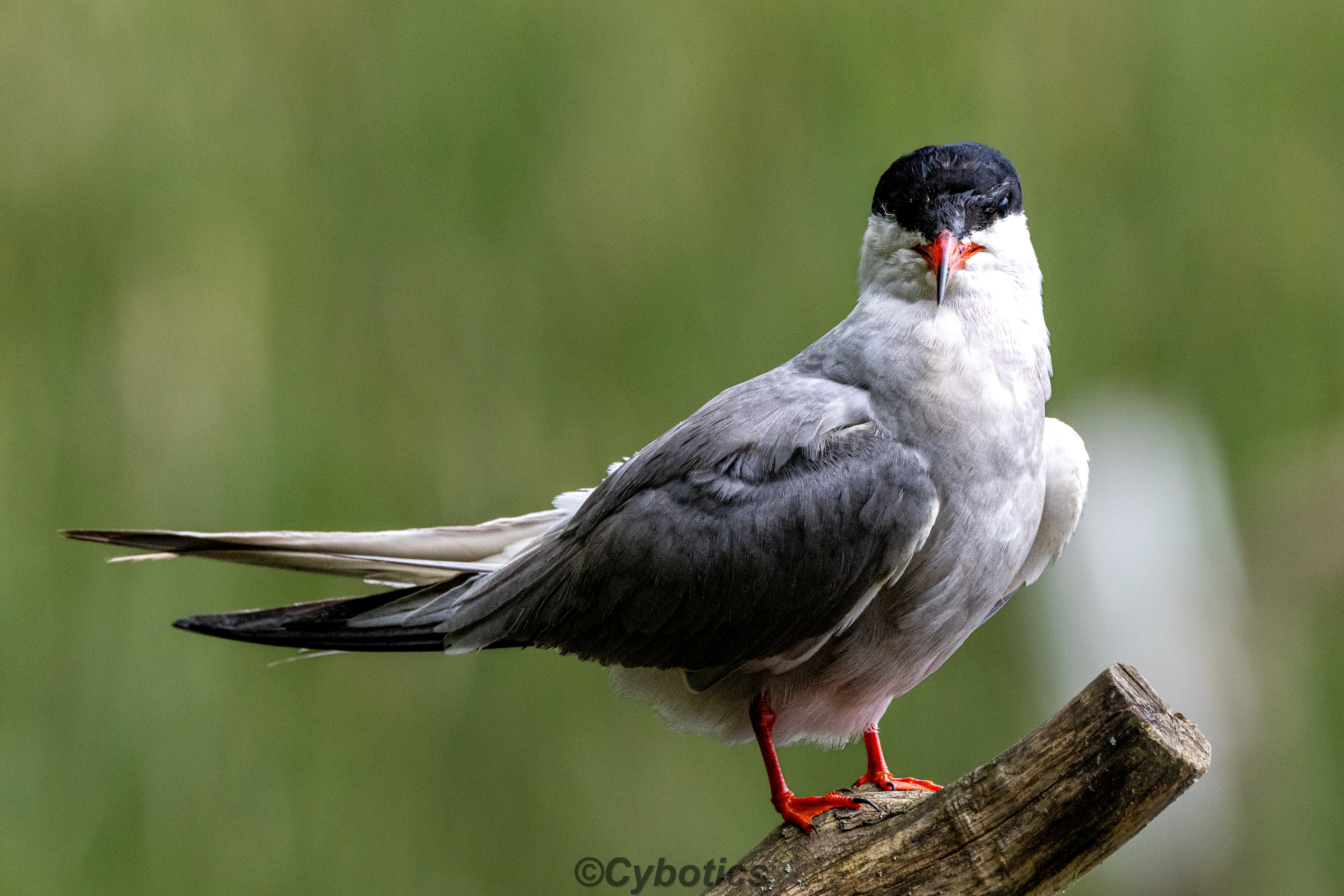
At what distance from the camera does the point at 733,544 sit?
56.6 inches

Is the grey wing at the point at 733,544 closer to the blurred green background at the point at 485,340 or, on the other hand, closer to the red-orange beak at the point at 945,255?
the red-orange beak at the point at 945,255

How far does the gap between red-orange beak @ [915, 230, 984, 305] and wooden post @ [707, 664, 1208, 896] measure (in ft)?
1.54

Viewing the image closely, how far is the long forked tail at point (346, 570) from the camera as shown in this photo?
154 cm

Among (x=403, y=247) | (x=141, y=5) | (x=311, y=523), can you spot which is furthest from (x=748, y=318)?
(x=141, y=5)

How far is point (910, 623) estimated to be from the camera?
1.46 metres

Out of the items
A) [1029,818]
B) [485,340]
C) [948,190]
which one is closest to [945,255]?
[948,190]

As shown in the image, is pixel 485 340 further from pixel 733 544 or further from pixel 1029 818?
pixel 1029 818

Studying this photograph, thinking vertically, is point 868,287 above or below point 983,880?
above

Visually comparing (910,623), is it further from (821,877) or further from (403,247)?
(403,247)

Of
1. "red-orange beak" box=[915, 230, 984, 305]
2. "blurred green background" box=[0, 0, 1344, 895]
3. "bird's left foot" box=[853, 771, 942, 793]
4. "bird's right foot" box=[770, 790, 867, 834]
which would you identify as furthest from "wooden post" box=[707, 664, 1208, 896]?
"blurred green background" box=[0, 0, 1344, 895]

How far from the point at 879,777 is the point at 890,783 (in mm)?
17

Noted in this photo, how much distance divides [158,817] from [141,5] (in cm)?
198

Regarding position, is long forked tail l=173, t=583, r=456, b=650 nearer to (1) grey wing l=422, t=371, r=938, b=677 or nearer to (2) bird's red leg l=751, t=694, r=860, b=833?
(1) grey wing l=422, t=371, r=938, b=677

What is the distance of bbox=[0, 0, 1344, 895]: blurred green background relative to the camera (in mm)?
2779
